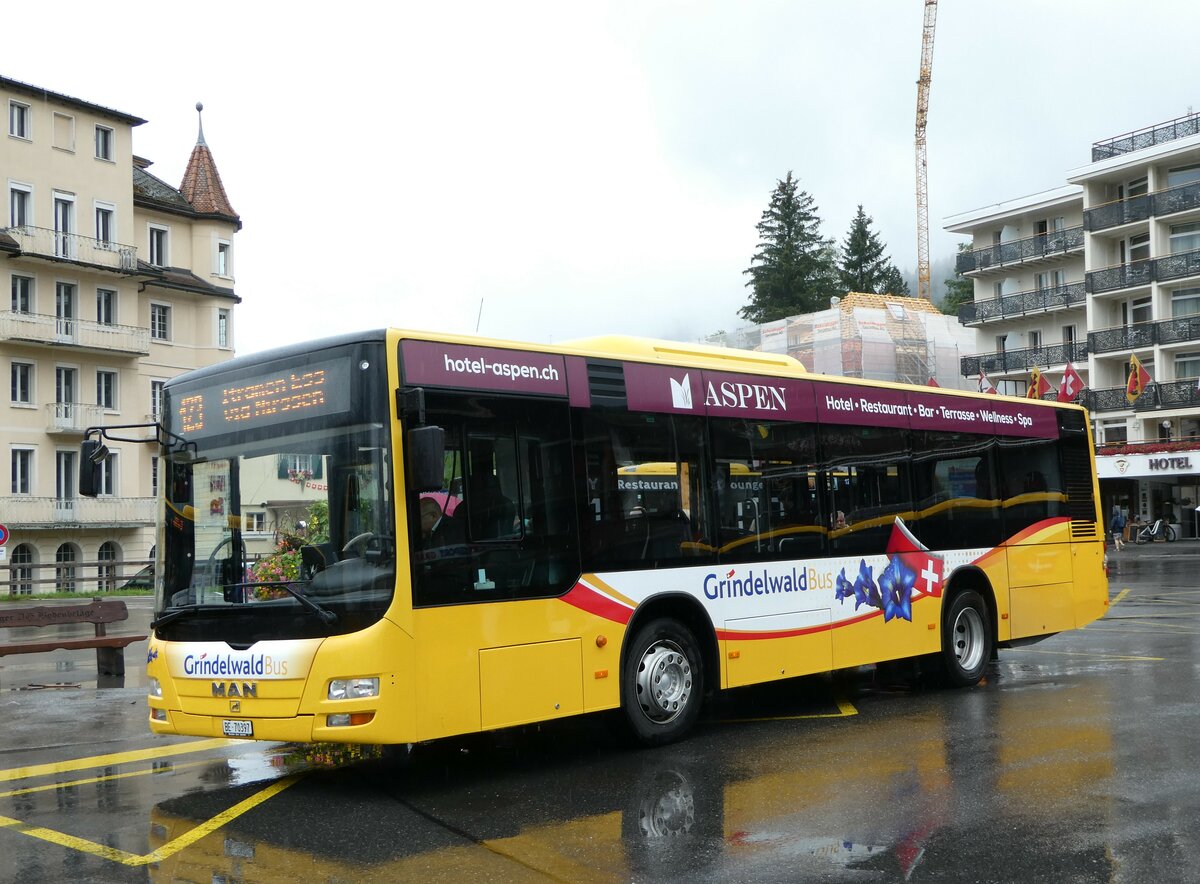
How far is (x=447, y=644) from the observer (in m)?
8.30

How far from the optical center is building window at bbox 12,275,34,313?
1873 inches

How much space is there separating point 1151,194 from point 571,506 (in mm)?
58739

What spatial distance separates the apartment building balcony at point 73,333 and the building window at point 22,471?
13.5 ft

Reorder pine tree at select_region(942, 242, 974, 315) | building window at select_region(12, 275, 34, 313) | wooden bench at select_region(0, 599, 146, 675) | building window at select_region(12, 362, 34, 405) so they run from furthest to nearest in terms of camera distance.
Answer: pine tree at select_region(942, 242, 974, 315) < building window at select_region(12, 362, 34, 405) < building window at select_region(12, 275, 34, 313) < wooden bench at select_region(0, 599, 146, 675)

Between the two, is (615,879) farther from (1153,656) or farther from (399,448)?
(1153,656)

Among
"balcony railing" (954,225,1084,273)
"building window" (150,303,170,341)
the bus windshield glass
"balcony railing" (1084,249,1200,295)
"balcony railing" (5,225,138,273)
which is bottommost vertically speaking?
the bus windshield glass

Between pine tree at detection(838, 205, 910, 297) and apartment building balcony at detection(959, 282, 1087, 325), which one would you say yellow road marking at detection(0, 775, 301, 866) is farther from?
pine tree at detection(838, 205, 910, 297)

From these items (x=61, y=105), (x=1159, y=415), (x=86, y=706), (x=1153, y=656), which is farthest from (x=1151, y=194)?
(x=86, y=706)

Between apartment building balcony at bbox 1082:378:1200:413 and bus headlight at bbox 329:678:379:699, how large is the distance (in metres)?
55.0

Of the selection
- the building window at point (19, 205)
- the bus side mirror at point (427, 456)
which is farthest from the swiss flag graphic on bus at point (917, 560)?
the building window at point (19, 205)

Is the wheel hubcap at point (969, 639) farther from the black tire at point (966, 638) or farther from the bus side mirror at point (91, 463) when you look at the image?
the bus side mirror at point (91, 463)

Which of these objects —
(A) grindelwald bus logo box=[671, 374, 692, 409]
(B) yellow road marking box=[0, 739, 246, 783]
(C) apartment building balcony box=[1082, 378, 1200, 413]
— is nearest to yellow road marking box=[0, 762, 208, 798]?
(B) yellow road marking box=[0, 739, 246, 783]

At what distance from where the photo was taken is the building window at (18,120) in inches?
1843

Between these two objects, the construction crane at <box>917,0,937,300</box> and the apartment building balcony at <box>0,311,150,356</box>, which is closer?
the apartment building balcony at <box>0,311,150,356</box>
